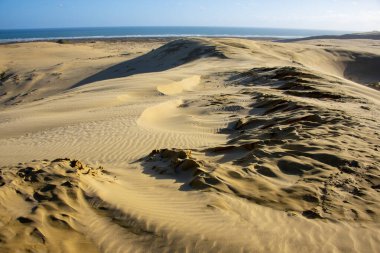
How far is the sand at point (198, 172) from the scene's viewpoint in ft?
12.1

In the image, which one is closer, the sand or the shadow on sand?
the sand

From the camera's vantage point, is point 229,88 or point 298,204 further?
point 229,88

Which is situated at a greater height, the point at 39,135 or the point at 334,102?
the point at 334,102

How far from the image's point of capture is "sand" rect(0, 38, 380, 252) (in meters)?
3.70

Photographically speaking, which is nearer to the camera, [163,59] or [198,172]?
[198,172]

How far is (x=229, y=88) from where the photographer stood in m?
12.6

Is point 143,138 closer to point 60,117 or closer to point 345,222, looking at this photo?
point 60,117

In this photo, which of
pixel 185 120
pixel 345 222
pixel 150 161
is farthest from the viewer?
pixel 185 120

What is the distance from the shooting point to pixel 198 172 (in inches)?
206

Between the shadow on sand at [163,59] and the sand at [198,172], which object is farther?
the shadow on sand at [163,59]

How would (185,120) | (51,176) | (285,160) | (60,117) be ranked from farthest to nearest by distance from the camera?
(60,117) → (185,120) → (285,160) → (51,176)

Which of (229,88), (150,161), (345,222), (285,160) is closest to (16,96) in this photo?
(229,88)

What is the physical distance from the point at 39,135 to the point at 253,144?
4.82m

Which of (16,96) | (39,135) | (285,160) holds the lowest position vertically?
(16,96)
